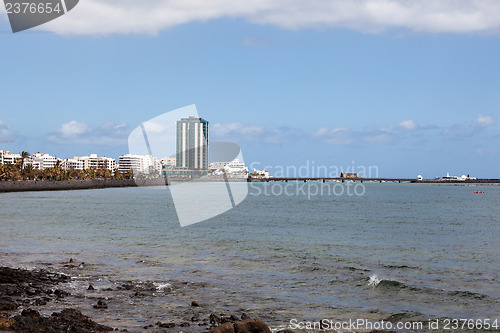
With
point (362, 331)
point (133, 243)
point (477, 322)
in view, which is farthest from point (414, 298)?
point (133, 243)

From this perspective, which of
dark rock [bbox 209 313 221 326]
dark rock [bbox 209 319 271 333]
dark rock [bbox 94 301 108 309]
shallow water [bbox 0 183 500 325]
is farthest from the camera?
shallow water [bbox 0 183 500 325]

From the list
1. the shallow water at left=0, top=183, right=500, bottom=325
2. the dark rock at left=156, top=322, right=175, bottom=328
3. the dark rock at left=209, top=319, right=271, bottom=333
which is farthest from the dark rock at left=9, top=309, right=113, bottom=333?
the dark rock at left=209, top=319, right=271, bottom=333

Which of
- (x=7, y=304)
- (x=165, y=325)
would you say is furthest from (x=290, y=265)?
(x=7, y=304)

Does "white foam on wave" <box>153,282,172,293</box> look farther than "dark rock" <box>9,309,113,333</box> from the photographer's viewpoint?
Yes

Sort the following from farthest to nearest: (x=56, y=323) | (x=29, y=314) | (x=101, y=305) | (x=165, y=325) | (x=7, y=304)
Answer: (x=101, y=305) < (x=7, y=304) < (x=165, y=325) < (x=29, y=314) < (x=56, y=323)

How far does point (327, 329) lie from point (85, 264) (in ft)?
50.4

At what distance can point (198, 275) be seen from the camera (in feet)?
79.3

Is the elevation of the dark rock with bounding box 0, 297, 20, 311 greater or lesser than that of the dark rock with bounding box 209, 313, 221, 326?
greater

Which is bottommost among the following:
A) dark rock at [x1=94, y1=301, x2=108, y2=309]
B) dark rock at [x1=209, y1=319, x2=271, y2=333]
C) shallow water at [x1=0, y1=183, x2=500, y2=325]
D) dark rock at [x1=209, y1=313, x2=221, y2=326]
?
shallow water at [x1=0, y1=183, x2=500, y2=325]

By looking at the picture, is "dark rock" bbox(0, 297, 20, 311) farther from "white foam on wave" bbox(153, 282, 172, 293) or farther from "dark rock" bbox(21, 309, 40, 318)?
"white foam on wave" bbox(153, 282, 172, 293)

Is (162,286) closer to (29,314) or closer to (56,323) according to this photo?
(29,314)

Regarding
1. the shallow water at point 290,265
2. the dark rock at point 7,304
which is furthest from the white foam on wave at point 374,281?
the dark rock at point 7,304

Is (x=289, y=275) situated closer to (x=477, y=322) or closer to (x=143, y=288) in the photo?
(x=143, y=288)

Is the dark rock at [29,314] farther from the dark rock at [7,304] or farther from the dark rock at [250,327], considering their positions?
the dark rock at [250,327]
